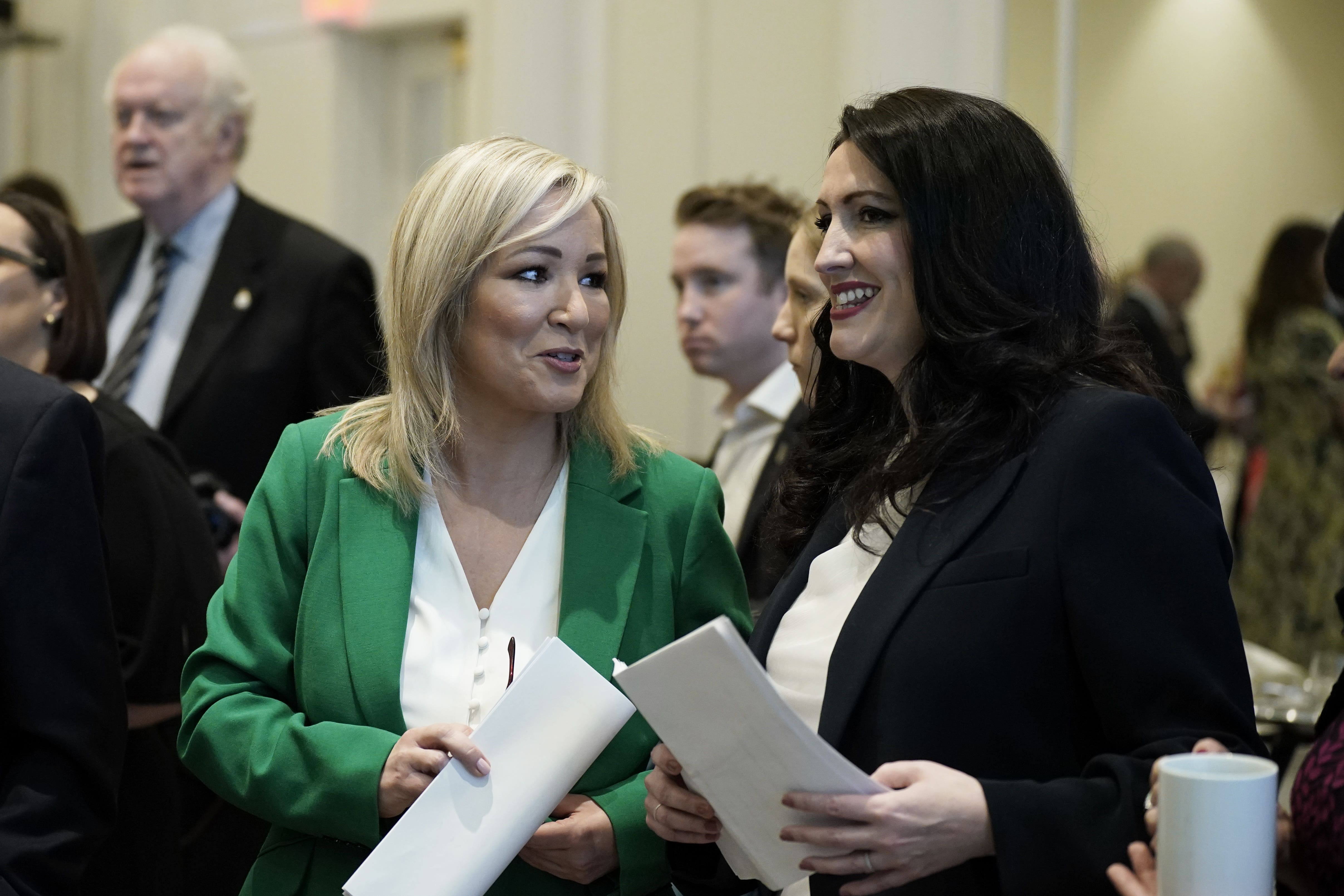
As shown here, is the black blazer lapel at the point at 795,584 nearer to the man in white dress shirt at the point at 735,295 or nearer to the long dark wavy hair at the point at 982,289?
the long dark wavy hair at the point at 982,289

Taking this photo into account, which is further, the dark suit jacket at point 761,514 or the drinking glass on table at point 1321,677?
the drinking glass on table at point 1321,677

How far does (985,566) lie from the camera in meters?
1.68

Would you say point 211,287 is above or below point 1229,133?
below

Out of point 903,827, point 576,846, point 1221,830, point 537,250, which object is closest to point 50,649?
point 576,846

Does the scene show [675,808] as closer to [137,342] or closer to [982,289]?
[982,289]

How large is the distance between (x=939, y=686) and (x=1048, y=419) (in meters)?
0.35

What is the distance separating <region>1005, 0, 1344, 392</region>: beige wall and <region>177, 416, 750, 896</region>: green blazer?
424 cm

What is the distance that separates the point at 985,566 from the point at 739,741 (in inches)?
14.0

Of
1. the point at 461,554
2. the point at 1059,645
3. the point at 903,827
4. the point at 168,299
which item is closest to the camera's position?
the point at 903,827

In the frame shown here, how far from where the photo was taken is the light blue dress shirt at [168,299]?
4023mm

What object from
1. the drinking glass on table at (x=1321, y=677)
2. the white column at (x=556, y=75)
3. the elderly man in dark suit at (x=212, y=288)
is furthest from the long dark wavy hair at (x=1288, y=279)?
the elderly man in dark suit at (x=212, y=288)

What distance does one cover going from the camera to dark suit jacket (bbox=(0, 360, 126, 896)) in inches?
71.7

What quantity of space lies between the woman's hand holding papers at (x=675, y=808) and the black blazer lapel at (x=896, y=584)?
184 millimetres

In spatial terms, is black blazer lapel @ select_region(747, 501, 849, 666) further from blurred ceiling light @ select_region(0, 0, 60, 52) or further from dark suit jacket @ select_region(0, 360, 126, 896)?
blurred ceiling light @ select_region(0, 0, 60, 52)
